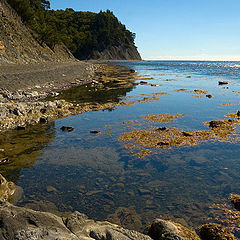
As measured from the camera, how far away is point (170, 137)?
13.2 m

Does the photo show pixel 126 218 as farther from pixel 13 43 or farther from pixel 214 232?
pixel 13 43

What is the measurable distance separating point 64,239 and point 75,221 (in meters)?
1.05

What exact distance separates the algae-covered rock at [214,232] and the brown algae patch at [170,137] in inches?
202

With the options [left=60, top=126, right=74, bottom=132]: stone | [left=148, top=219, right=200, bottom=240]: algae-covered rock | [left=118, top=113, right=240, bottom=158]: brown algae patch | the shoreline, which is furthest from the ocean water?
the shoreline

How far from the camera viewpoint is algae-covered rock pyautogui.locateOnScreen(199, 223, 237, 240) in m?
5.59

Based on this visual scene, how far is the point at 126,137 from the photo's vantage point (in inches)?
525

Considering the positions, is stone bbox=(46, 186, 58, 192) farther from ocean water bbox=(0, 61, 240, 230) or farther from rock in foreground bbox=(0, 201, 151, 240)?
rock in foreground bbox=(0, 201, 151, 240)

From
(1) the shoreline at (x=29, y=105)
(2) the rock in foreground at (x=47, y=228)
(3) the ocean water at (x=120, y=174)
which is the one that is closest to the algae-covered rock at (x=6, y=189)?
(3) the ocean water at (x=120, y=174)

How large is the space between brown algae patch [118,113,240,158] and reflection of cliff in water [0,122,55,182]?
475cm

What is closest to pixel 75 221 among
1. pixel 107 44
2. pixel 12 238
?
pixel 12 238

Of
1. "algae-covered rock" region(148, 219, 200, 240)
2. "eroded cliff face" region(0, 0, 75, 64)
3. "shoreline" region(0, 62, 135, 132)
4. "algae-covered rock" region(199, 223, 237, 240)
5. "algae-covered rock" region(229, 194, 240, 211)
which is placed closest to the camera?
"algae-covered rock" region(148, 219, 200, 240)

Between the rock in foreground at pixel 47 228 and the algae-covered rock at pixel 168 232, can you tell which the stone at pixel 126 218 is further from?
the rock in foreground at pixel 47 228

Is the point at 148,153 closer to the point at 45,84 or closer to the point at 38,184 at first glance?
the point at 38,184

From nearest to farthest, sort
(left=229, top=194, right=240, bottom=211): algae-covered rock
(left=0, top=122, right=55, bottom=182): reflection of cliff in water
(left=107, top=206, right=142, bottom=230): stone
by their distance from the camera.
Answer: (left=107, top=206, right=142, bottom=230): stone < (left=229, top=194, right=240, bottom=211): algae-covered rock < (left=0, top=122, right=55, bottom=182): reflection of cliff in water
